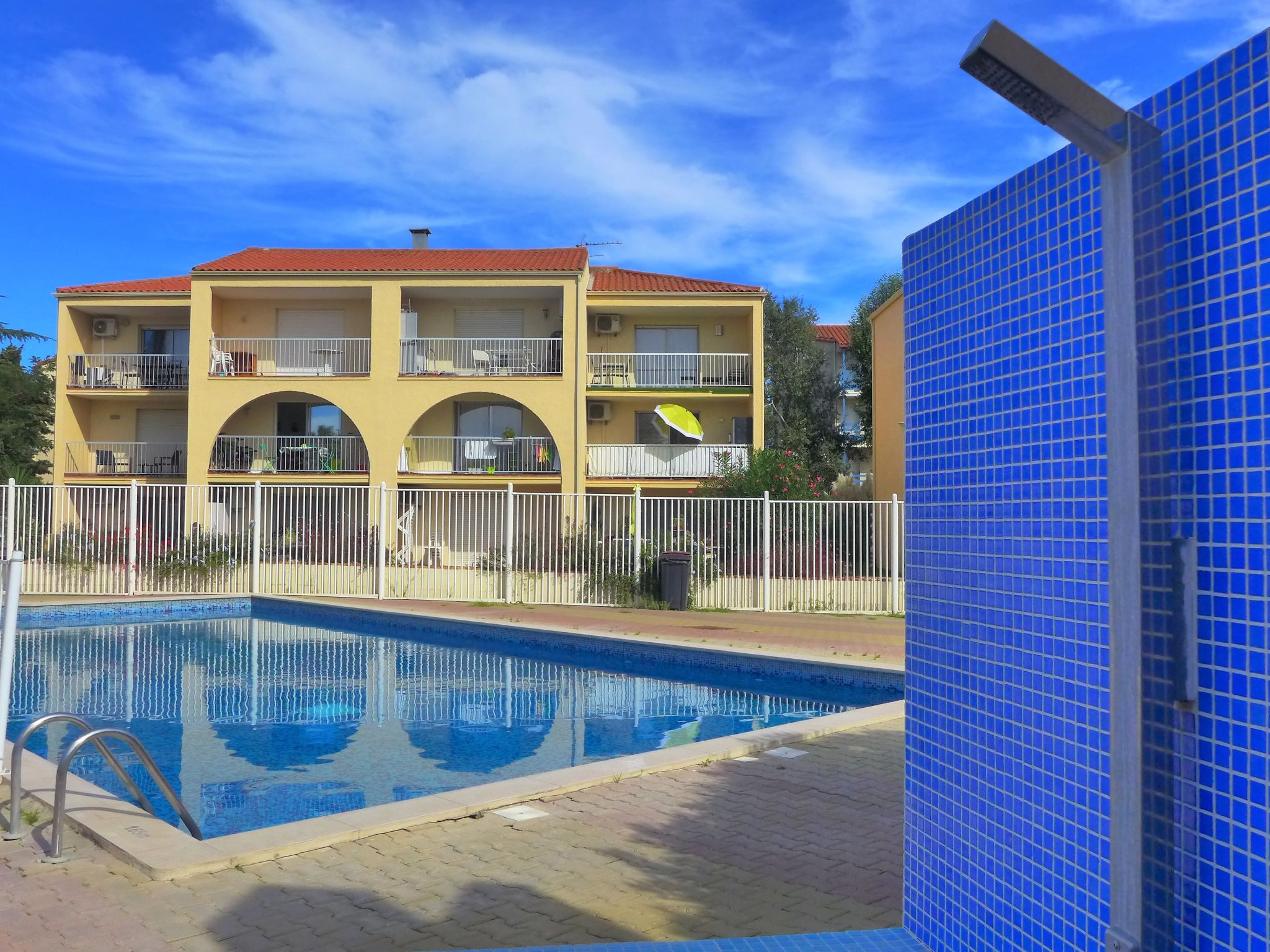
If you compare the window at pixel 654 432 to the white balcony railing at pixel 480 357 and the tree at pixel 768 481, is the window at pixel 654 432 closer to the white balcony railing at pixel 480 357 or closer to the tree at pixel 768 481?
the white balcony railing at pixel 480 357

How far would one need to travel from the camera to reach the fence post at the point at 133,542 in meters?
20.3

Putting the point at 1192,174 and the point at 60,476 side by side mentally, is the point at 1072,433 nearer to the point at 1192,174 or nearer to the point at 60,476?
the point at 1192,174

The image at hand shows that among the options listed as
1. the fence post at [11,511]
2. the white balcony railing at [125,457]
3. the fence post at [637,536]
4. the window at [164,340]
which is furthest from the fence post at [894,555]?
the window at [164,340]

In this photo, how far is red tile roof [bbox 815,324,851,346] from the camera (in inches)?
1688

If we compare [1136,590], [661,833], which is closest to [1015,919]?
[1136,590]

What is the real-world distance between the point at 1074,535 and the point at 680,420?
2477 centimetres

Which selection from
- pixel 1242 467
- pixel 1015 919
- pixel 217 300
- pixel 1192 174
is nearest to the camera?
pixel 1242 467

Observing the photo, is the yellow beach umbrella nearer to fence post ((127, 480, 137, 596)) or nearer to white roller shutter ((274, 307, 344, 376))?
white roller shutter ((274, 307, 344, 376))

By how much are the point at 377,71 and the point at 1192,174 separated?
56.7ft

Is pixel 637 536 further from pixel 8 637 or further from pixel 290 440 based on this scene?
pixel 290 440

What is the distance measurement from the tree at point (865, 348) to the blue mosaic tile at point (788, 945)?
3272 cm

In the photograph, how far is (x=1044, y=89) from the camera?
2242 millimetres

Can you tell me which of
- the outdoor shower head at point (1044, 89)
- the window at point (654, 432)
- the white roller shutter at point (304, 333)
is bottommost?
the outdoor shower head at point (1044, 89)

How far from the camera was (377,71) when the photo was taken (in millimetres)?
17484
